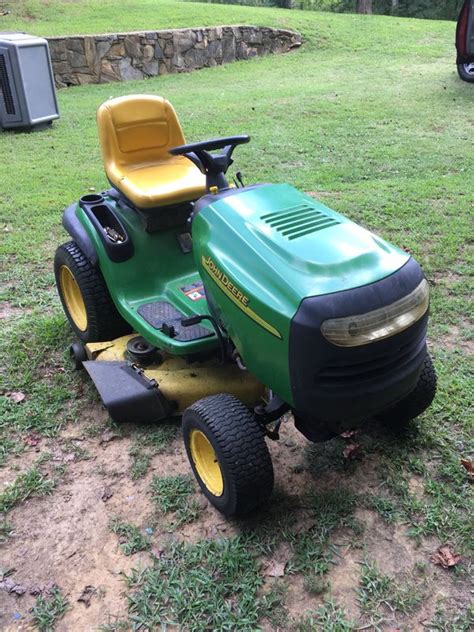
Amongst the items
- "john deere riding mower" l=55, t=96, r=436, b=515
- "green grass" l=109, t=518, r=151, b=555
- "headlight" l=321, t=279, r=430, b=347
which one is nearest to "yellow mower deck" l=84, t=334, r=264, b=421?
"john deere riding mower" l=55, t=96, r=436, b=515

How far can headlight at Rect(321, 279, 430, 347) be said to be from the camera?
1827mm

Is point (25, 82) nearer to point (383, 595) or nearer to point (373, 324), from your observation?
point (373, 324)

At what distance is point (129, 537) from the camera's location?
2229mm

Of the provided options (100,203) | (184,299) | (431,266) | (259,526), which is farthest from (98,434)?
(431,266)

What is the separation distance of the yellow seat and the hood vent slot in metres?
0.70

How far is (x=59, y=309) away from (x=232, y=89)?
7979 millimetres

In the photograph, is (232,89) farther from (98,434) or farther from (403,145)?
(98,434)

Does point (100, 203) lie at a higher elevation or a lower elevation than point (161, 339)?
higher

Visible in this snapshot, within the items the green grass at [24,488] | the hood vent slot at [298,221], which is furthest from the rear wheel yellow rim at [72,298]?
the hood vent slot at [298,221]

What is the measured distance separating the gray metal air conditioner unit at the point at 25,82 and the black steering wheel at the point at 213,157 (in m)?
6.24

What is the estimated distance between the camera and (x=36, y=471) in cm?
254

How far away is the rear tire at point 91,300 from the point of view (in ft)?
10.1

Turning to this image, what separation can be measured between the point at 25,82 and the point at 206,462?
277 inches

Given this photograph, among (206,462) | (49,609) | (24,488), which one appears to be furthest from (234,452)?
(24,488)
